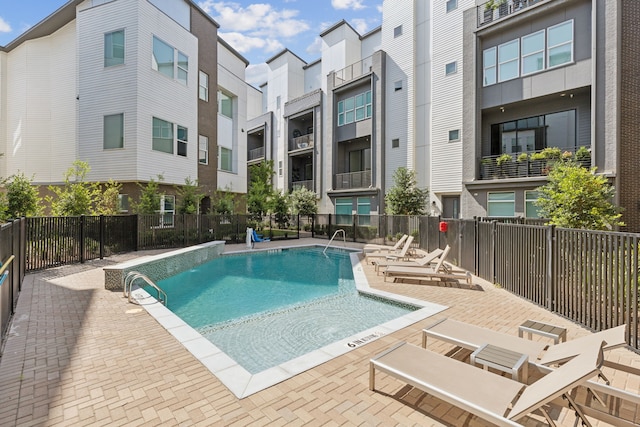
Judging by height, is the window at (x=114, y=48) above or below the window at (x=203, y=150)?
above

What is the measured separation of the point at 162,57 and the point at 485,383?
20440 mm

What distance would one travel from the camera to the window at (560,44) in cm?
1560

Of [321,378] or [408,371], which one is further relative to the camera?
[321,378]

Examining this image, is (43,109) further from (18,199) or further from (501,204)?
(501,204)

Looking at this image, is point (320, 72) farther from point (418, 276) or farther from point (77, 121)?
point (418, 276)

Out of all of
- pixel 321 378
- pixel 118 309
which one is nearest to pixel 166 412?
pixel 321 378

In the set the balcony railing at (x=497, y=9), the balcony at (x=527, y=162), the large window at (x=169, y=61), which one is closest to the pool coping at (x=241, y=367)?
the balcony at (x=527, y=162)

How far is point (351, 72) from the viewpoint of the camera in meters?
26.7

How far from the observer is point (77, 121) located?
17.1 metres

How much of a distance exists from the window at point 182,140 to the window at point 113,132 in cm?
296

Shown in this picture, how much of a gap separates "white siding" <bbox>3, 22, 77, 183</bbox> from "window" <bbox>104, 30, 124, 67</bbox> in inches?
141

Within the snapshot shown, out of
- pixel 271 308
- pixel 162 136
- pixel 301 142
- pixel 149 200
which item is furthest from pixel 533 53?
pixel 149 200

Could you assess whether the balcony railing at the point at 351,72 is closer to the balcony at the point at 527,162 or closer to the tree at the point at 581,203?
the balcony at the point at 527,162

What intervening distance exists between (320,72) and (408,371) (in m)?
31.8
